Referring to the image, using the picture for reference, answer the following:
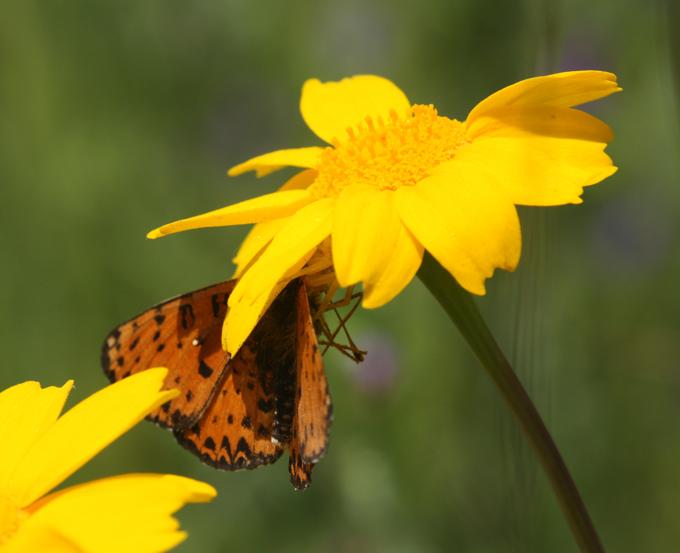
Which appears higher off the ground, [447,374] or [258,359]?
[258,359]

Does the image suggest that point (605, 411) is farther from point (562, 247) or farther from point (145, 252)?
point (145, 252)

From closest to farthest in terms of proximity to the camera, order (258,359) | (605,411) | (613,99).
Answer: (258,359) → (605,411) → (613,99)

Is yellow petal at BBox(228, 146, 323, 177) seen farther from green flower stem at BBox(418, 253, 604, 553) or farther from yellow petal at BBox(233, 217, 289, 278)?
green flower stem at BBox(418, 253, 604, 553)

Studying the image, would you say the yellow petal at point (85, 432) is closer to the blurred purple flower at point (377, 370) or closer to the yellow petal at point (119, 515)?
the yellow petal at point (119, 515)

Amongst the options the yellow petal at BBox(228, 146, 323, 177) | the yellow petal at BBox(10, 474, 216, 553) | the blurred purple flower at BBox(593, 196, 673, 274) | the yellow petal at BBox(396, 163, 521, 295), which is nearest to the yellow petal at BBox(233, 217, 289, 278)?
the yellow petal at BBox(228, 146, 323, 177)

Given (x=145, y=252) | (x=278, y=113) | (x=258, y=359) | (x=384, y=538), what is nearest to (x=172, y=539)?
(x=258, y=359)

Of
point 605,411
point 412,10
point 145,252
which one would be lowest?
point 605,411

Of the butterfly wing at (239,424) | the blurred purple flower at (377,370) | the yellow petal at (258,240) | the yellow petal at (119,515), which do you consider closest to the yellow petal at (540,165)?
the yellow petal at (258,240)
